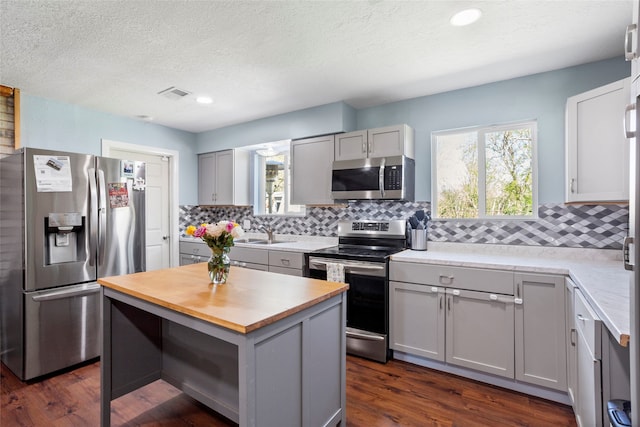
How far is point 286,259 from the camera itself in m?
3.29

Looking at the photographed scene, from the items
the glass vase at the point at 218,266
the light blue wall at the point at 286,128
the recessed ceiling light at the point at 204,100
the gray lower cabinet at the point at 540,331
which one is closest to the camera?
the glass vase at the point at 218,266

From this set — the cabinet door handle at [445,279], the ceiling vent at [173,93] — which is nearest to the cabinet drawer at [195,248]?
the ceiling vent at [173,93]

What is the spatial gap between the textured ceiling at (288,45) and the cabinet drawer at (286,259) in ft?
5.38

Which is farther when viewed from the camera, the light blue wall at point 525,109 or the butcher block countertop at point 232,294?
the light blue wall at point 525,109

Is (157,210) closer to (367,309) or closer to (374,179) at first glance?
(374,179)

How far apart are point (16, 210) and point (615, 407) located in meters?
3.74

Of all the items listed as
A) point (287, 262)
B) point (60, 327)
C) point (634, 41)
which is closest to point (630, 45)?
point (634, 41)

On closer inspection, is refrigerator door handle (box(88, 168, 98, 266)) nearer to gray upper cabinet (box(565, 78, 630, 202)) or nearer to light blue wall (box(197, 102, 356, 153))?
light blue wall (box(197, 102, 356, 153))

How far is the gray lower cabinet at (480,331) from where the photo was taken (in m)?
2.29

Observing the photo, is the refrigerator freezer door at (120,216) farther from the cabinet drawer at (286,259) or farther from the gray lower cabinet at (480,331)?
the gray lower cabinet at (480,331)

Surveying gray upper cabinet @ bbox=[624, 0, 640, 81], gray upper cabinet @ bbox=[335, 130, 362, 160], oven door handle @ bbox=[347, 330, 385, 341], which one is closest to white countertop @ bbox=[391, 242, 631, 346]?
oven door handle @ bbox=[347, 330, 385, 341]

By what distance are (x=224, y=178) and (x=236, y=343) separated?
354 cm

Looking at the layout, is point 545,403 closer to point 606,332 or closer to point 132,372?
point 606,332

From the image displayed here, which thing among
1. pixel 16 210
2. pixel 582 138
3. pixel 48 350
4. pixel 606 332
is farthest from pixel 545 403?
pixel 16 210
